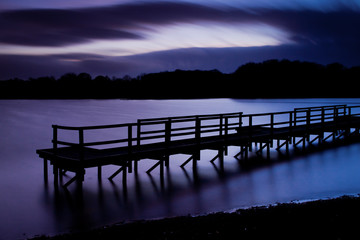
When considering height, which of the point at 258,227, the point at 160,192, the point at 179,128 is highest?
the point at 179,128

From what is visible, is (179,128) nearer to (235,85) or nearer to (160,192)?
(160,192)

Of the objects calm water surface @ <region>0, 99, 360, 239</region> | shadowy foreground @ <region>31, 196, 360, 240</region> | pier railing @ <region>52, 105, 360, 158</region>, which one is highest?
pier railing @ <region>52, 105, 360, 158</region>

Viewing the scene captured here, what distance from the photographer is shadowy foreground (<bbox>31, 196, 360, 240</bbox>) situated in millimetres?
6488

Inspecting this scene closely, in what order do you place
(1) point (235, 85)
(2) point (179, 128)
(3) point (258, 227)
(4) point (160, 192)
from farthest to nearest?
(1) point (235, 85) → (2) point (179, 128) → (4) point (160, 192) → (3) point (258, 227)

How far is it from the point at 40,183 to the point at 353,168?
12.8 meters

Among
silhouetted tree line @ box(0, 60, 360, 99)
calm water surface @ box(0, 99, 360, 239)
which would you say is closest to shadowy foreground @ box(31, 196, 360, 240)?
calm water surface @ box(0, 99, 360, 239)

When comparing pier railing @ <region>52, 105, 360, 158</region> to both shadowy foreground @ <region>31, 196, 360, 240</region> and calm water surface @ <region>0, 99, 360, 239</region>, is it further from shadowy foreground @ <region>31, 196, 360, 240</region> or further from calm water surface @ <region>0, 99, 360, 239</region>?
shadowy foreground @ <region>31, 196, 360, 240</region>

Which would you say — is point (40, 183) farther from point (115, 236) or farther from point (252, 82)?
point (252, 82)

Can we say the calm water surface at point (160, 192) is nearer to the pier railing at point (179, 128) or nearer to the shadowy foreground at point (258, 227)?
the pier railing at point (179, 128)

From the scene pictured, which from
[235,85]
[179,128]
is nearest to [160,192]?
[179,128]

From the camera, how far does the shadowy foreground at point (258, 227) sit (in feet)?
21.3

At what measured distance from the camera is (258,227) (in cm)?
690

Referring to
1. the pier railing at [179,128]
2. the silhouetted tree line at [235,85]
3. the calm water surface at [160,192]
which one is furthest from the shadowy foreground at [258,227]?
the silhouetted tree line at [235,85]

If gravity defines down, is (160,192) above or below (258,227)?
below
